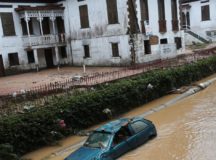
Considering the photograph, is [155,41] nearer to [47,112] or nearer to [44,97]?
[44,97]

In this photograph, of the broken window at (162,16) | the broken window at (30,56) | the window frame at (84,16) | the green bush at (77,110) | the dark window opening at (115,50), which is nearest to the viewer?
the green bush at (77,110)

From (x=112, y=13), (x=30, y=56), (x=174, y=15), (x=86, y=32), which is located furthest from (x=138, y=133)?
(x=174, y=15)

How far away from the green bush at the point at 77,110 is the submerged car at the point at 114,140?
2724 millimetres

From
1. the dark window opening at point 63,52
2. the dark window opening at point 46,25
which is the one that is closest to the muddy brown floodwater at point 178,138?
the dark window opening at point 63,52

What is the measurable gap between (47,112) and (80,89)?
3985mm

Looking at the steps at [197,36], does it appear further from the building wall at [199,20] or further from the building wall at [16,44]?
the building wall at [16,44]

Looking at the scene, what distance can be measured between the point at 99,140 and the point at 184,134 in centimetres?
410

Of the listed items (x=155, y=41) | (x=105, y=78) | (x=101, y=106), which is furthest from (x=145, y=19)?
(x=101, y=106)

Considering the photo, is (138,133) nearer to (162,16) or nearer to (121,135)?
(121,135)

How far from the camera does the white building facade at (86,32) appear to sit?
3052 centimetres

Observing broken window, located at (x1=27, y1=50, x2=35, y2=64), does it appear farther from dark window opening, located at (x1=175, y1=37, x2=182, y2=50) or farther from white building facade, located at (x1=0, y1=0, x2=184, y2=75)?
dark window opening, located at (x1=175, y1=37, x2=182, y2=50)

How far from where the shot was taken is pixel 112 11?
30.7 meters

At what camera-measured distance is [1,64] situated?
31906mm

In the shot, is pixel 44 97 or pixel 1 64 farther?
pixel 1 64
